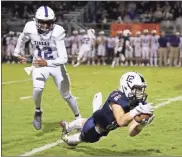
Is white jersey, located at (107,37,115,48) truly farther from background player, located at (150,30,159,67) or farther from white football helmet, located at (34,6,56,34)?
white football helmet, located at (34,6,56,34)

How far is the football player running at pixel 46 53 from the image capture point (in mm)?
7578

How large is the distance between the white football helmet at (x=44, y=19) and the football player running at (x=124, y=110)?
2.07 m

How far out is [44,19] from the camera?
755 cm

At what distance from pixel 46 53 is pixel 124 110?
2.51 metres

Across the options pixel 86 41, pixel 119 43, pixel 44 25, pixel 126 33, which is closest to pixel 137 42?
pixel 126 33

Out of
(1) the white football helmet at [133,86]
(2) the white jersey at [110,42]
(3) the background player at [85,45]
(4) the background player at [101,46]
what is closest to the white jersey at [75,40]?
(3) the background player at [85,45]

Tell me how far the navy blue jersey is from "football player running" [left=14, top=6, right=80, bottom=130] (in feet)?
6.04

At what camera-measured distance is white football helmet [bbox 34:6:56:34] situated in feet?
24.8

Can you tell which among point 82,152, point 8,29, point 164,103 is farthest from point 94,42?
point 82,152

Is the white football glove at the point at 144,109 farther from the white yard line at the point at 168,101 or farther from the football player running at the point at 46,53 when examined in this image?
the white yard line at the point at 168,101

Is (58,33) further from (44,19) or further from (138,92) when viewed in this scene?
(138,92)

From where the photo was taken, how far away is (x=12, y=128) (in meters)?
7.89

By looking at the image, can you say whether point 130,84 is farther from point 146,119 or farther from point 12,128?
point 12,128

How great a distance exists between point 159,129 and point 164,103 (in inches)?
101
